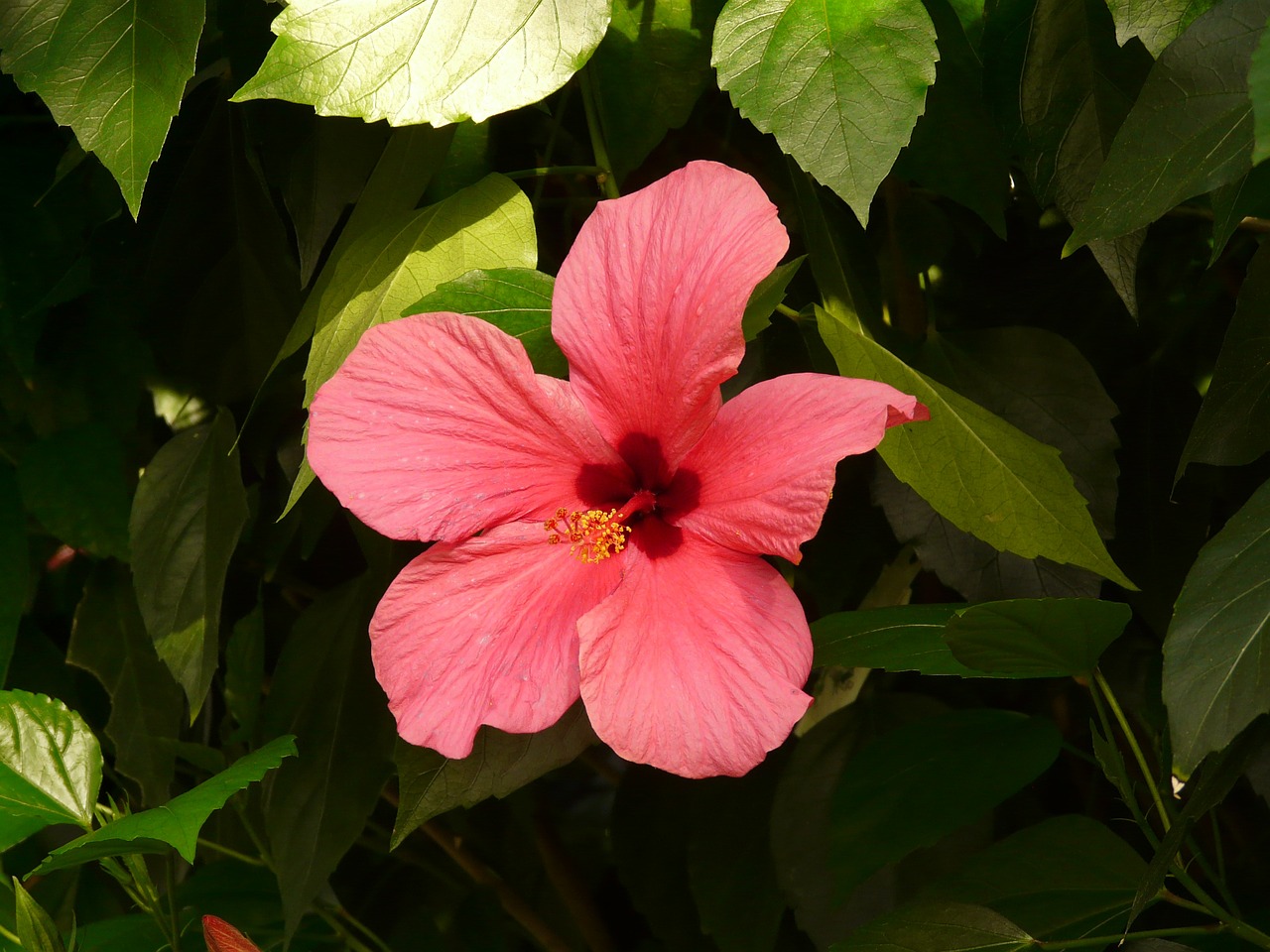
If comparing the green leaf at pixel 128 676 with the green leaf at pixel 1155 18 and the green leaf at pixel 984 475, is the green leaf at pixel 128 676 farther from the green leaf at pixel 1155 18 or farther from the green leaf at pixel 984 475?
the green leaf at pixel 1155 18

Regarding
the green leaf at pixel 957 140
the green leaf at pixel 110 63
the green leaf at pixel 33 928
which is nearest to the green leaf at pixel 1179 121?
the green leaf at pixel 957 140

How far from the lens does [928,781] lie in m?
0.57

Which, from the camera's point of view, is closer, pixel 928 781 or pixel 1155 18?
pixel 1155 18

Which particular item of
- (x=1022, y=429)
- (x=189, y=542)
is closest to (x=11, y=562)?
(x=189, y=542)

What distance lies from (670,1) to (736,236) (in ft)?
0.65

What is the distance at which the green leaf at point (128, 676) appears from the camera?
0.72 metres

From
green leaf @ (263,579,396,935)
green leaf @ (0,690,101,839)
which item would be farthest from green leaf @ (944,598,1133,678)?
green leaf @ (0,690,101,839)

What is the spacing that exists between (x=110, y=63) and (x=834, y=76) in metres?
0.33

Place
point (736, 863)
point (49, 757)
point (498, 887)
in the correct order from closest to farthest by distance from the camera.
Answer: point (49, 757) < point (736, 863) < point (498, 887)

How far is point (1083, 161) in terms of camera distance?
526 mm

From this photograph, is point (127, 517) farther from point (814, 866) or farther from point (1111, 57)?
point (1111, 57)

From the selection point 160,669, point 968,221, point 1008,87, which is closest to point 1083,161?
point 1008,87

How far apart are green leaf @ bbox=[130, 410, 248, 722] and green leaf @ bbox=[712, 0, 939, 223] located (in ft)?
1.14

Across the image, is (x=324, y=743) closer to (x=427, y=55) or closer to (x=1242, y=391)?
(x=427, y=55)
